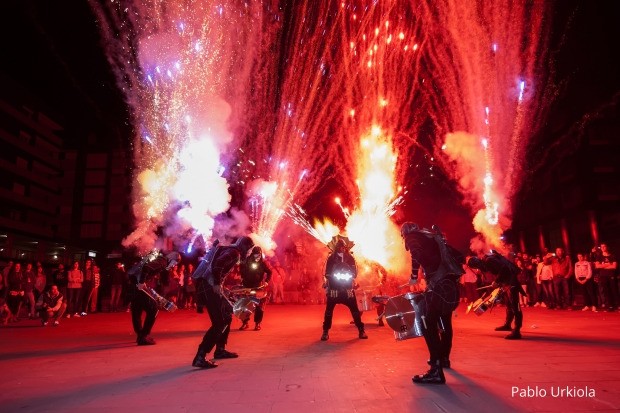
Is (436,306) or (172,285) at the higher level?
(172,285)

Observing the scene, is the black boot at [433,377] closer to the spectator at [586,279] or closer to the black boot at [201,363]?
Result: the black boot at [201,363]

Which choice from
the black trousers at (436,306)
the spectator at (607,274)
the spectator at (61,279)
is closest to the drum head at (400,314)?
the black trousers at (436,306)

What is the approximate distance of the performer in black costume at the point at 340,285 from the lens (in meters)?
8.10

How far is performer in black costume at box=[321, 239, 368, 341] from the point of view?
8.10m

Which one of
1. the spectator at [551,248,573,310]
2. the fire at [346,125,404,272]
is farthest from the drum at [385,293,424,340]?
the fire at [346,125,404,272]

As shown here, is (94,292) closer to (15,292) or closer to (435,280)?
(15,292)

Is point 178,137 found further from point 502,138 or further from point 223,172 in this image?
point 502,138

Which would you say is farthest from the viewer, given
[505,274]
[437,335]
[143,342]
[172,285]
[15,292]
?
[172,285]

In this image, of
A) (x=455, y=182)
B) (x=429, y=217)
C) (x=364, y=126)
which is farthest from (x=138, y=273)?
(x=429, y=217)

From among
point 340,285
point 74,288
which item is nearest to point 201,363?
point 340,285

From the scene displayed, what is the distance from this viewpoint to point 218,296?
19.8 ft

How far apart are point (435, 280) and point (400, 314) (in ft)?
3.54

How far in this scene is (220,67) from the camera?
15.8 metres

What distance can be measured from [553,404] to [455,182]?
2541 cm
